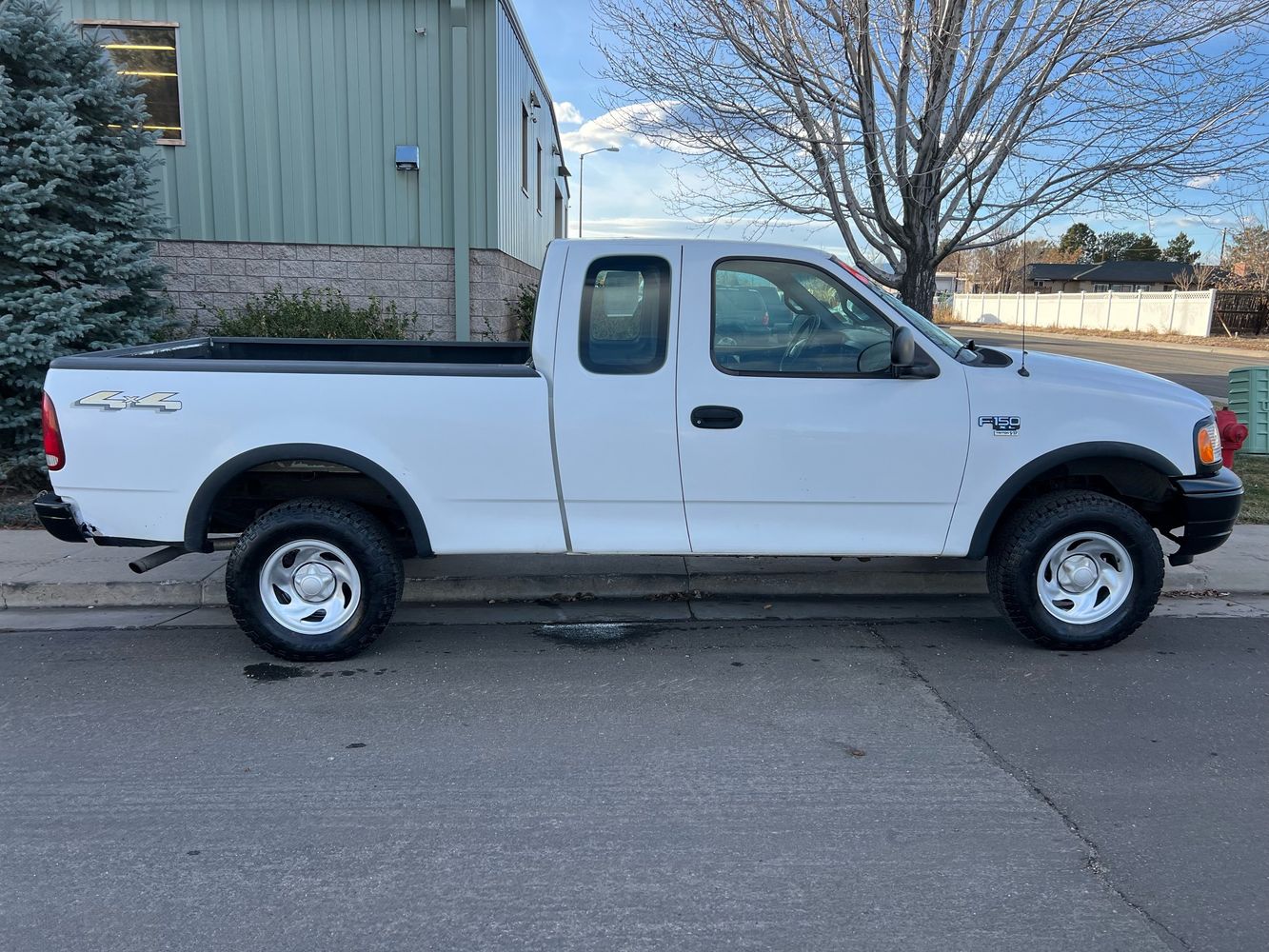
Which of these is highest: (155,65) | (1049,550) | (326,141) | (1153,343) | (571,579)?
(155,65)

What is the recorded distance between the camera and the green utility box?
11055 mm

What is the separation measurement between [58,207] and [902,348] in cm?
739

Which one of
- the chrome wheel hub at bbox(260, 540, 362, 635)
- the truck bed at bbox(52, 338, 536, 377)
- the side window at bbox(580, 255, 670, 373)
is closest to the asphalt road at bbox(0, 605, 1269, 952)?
the chrome wheel hub at bbox(260, 540, 362, 635)

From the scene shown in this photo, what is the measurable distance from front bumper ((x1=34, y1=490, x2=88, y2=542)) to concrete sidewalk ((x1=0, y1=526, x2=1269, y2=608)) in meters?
1.21

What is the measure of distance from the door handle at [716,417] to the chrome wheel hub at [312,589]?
194cm

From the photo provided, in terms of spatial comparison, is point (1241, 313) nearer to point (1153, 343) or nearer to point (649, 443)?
point (1153, 343)

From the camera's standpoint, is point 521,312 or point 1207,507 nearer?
point 1207,507

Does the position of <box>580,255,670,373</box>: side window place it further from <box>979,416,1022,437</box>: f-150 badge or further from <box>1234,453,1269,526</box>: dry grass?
<box>1234,453,1269,526</box>: dry grass

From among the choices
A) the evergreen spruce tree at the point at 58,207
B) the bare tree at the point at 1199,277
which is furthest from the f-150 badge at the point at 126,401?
the bare tree at the point at 1199,277

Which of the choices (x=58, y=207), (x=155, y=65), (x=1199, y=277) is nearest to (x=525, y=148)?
(x=155, y=65)

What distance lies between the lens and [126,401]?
4738 mm

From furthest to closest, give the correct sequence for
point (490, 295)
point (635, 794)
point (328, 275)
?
point (490, 295), point (328, 275), point (635, 794)

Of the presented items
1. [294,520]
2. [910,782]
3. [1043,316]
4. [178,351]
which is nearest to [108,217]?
[178,351]

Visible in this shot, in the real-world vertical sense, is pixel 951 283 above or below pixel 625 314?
above
